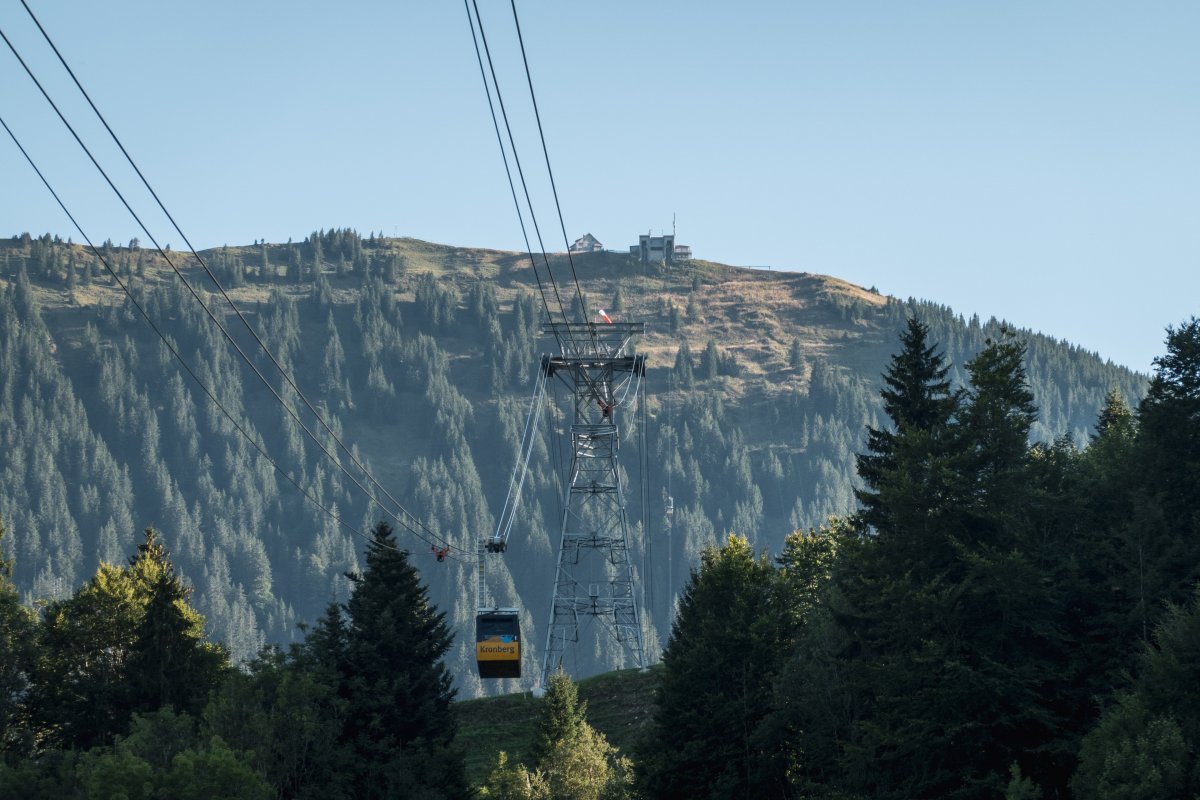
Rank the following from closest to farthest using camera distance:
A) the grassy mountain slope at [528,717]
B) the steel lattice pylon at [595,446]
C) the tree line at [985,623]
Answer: the tree line at [985,623] < the steel lattice pylon at [595,446] < the grassy mountain slope at [528,717]

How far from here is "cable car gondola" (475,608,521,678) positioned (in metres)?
73.5

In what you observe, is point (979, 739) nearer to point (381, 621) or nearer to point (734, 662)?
point (734, 662)

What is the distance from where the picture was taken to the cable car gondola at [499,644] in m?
73.5

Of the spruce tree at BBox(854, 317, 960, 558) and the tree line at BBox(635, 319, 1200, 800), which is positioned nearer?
the tree line at BBox(635, 319, 1200, 800)

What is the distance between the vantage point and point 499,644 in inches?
2901

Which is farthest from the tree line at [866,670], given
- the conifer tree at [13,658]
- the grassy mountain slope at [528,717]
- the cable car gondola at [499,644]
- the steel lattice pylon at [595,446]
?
the grassy mountain slope at [528,717]

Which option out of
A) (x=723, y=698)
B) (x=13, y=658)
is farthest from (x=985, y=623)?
(x=13, y=658)

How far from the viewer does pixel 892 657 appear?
56281mm

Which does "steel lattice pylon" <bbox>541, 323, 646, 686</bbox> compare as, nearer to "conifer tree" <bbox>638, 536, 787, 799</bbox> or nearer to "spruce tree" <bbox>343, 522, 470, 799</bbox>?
"spruce tree" <bbox>343, 522, 470, 799</bbox>

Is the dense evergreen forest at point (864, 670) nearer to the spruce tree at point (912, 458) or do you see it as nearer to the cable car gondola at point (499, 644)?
the spruce tree at point (912, 458)

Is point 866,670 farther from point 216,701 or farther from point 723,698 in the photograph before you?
point 216,701

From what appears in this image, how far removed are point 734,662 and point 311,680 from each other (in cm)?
1775

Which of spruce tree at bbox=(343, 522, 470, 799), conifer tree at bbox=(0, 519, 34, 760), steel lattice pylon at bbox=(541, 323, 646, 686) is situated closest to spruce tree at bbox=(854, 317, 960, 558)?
steel lattice pylon at bbox=(541, 323, 646, 686)

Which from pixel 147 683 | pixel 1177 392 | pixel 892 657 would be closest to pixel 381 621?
pixel 147 683
